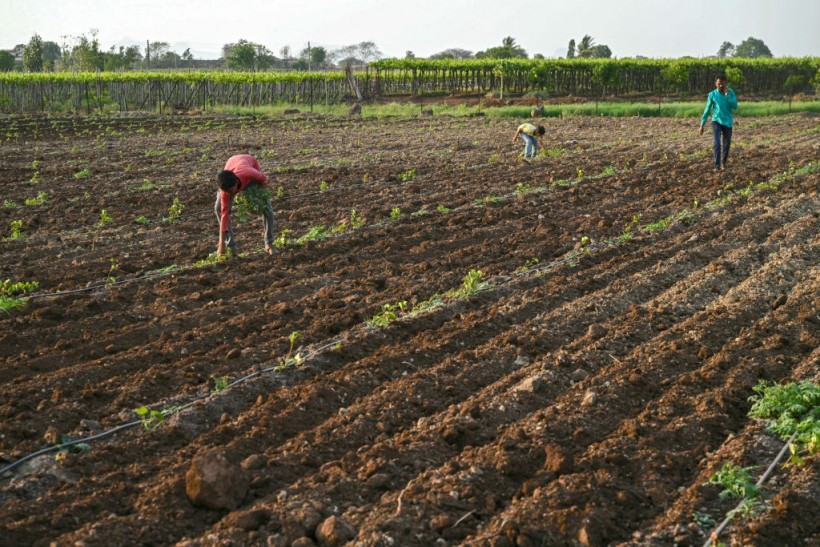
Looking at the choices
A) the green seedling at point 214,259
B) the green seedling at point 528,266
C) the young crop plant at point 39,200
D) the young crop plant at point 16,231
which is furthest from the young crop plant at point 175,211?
the green seedling at point 528,266

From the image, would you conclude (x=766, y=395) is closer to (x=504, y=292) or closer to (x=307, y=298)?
(x=504, y=292)

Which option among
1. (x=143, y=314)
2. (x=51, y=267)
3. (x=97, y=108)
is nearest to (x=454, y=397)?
(x=143, y=314)

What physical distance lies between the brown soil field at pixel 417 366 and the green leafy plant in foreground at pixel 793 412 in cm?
11

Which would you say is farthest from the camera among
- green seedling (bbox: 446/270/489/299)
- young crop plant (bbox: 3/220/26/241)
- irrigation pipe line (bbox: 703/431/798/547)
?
young crop plant (bbox: 3/220/26/241)

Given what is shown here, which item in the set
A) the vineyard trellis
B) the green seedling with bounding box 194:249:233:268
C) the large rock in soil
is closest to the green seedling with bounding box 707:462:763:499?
the large rock in soil

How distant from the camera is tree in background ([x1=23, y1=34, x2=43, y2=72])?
63.1m

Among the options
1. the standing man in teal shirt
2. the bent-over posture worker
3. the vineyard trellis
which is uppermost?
the vineyard trellis

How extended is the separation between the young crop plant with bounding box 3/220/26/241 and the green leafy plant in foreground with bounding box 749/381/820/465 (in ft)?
29.7

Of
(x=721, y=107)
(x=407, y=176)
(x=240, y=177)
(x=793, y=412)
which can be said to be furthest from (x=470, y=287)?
(x=721, y=107)

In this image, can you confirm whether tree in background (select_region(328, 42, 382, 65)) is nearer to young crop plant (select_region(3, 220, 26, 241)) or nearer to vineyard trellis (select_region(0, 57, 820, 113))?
vineyard trellis (select_region(0, 57, 820, 113))

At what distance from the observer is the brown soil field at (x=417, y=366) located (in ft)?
14.9

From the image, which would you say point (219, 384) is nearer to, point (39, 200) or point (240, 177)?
point (240, 177)

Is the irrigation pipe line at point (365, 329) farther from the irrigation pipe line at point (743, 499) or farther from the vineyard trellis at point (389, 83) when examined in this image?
the vineyard trellis at point (389, 83)

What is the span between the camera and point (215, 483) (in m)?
4.58
